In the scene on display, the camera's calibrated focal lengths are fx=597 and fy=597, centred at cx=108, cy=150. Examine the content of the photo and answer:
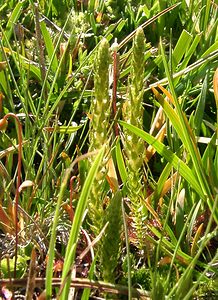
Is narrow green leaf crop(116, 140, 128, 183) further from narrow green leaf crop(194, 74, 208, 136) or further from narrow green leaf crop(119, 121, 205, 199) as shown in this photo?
narrow green leaf crop(194, 74, 208, 136)

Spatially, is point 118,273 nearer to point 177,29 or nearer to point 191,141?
point 191,141

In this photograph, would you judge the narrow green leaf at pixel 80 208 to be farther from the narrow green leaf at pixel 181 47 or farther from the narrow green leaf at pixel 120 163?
the narrow green leaf at pixel 181 47

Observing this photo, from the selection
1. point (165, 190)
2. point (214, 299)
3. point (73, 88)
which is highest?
point (73, 88)

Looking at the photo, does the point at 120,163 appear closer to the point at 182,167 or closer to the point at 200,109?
the point at 182,167

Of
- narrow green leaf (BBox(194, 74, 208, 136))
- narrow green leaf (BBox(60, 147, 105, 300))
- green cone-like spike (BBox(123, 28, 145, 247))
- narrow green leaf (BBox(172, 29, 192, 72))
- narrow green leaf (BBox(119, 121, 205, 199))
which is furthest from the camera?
narrow green leaf (BBox(172, 29, 192, 72))

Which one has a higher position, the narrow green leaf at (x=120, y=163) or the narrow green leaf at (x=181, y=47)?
the narrow green leaf at (x=181, y=47)

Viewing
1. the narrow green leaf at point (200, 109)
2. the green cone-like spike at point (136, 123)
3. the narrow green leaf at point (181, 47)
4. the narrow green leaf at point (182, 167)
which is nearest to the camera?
the green cone-like spike at point (136, 123)

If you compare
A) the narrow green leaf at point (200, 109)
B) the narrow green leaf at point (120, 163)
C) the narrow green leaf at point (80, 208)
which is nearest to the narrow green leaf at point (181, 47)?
the narrow green leaf at point (200, 109)

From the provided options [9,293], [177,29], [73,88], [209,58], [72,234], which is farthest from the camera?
[177,29]

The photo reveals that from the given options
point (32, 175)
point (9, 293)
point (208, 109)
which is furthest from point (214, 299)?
point (208, 109)

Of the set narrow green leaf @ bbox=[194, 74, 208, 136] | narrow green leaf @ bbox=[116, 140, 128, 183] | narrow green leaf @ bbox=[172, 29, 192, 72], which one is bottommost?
narrow green leaf @ bbox=[116, 140, 128, 183]

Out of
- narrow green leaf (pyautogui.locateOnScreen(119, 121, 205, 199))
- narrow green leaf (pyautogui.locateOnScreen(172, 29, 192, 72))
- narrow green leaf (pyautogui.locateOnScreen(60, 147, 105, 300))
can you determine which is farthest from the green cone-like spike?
narrow green leaf (pyautogui.locateOnScreen(172, 29, 192, 72))
